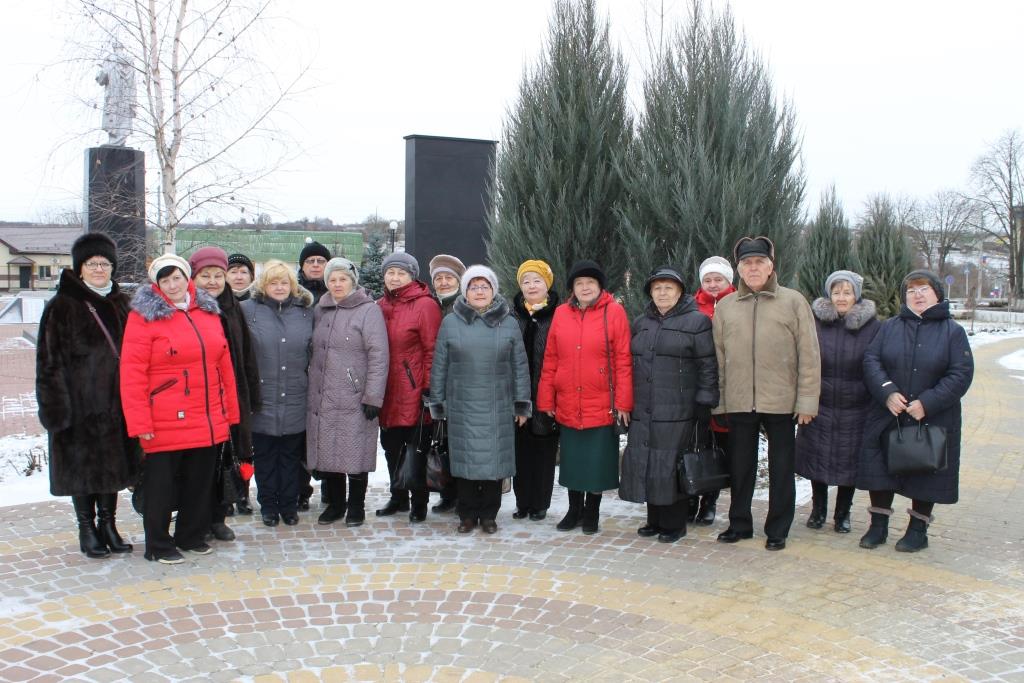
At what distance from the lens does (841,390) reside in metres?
5.68

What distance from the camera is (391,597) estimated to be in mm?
4754

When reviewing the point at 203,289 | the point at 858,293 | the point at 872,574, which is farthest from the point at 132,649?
the point at 858,293

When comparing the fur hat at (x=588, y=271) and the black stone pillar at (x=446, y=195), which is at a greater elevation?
the black stone pillar at (x=446, y=195)

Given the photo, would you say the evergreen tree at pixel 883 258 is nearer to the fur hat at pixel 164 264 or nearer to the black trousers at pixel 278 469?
the black trousers at pixel 278 469

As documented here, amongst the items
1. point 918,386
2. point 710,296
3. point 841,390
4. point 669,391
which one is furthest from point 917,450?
point 710,296

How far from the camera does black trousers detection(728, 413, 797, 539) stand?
548cm

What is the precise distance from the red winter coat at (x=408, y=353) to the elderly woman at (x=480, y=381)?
23 centimetres

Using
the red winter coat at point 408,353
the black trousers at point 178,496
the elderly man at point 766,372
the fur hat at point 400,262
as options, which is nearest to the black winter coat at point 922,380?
the elderly man at point 766,372

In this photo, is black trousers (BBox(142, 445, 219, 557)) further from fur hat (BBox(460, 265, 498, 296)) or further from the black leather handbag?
the black leather handbag

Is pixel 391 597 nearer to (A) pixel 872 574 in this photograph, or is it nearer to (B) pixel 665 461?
(B) pixel 665 461

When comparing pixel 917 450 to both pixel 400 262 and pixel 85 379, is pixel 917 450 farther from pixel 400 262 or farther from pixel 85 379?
pixel 85 379

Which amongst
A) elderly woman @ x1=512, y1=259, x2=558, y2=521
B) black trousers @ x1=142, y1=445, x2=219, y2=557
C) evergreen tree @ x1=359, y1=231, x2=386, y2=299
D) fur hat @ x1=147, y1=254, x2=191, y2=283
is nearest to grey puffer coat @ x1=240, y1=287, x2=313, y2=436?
black trousers @ x1=142, y1=445, x2=219, y2=557

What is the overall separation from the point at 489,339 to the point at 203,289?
193cm

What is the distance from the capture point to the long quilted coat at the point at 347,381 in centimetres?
579
